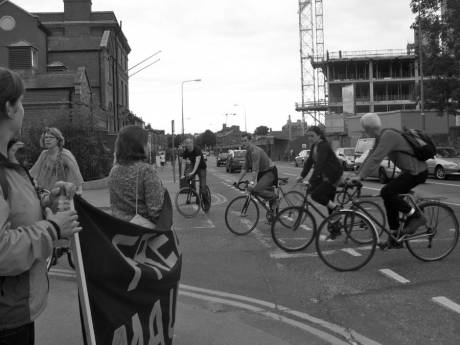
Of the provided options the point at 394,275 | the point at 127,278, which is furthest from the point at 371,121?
the point at 127,278

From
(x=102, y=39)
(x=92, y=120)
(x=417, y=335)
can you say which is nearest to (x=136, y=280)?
(x=417, y=335)

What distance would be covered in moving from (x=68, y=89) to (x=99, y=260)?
116 feet

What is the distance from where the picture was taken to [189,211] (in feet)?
40.4

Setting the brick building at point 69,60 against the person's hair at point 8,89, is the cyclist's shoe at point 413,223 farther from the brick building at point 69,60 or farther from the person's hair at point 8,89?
the brick building at point 69,60

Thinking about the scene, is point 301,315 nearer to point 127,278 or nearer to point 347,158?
point 127,278

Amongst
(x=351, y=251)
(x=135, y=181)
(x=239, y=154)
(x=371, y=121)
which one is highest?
(x=371, y=121)

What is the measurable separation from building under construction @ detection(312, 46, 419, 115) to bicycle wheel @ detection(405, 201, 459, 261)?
308ft

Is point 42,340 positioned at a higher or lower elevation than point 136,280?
lower

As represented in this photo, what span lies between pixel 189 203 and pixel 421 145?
6.67 metres

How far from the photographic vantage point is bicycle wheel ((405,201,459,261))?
22.7 feet

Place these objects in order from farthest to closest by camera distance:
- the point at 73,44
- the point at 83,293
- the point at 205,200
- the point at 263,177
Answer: the point at 73,44 → the point at 205,200 → the point at 263,177 → the point at 83,293

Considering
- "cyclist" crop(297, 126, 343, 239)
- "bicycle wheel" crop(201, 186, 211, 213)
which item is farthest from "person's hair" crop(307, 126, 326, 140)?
"bicycle wheel" crop(201, 186, 211, 213)

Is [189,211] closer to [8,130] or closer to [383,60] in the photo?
[8,130]

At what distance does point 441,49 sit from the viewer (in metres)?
26.1
